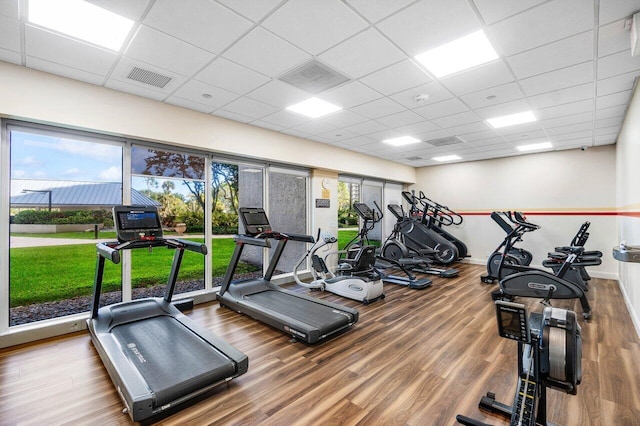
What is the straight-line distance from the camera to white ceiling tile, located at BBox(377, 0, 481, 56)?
84.7 inches

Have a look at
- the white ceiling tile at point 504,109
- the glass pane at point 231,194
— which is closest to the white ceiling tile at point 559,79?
the white ceiling tile at point 504,109

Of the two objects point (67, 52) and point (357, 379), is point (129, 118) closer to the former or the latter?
point (67, 52)

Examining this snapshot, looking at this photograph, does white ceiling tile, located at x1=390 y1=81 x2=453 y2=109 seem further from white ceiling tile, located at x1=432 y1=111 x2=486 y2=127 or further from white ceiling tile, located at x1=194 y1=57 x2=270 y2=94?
white ceiling tile, located at x1=194 y1=57 x2=270 y2=94

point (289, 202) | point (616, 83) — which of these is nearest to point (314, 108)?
point (289, 202)

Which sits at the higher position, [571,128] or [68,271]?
[571,128]

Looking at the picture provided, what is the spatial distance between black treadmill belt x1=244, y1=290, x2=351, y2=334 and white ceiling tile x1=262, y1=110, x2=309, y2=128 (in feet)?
8.89

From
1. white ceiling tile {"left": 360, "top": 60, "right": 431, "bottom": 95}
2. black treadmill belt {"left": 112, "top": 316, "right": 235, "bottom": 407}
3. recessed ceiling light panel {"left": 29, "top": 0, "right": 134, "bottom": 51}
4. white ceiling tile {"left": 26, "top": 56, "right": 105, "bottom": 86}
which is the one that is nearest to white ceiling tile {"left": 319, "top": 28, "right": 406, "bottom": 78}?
white ceiling tile {"left": 360, "top": 60, "right": 431, "bottom": 95}

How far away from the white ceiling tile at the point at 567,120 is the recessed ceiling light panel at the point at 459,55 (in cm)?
266

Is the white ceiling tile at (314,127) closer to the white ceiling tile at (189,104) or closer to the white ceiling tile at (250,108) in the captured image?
the white ceiling tile at (250,108)

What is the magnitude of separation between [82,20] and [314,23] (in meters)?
1.83

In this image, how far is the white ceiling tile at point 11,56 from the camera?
2.72 m

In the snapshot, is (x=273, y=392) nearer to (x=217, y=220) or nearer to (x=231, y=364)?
(x=231, y=364)

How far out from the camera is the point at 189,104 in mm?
4082

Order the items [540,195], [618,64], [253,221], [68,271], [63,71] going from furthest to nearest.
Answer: [540,195], [68,271], [253,221], [63,71], [618,64]
